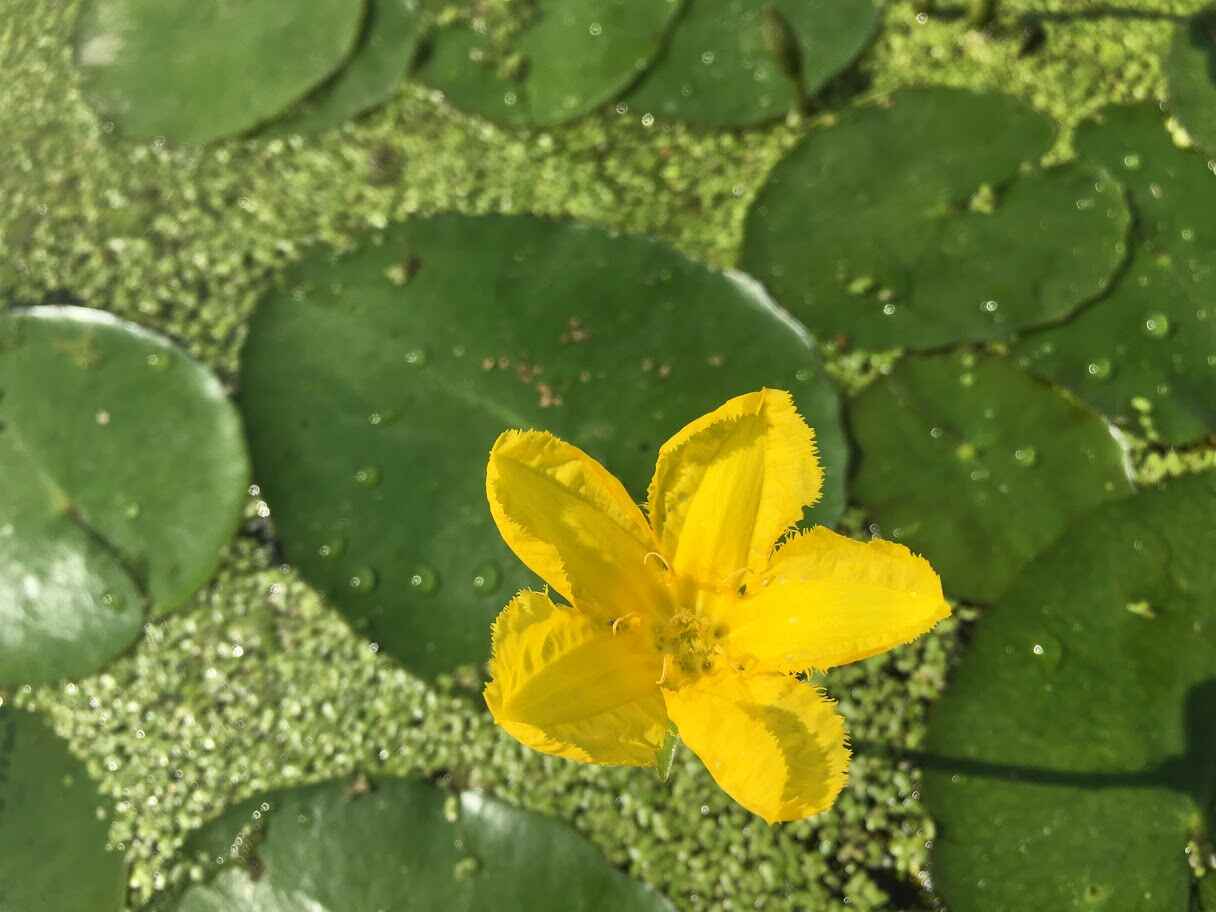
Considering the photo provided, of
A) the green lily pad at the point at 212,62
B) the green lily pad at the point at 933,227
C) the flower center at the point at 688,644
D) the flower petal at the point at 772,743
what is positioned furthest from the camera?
the green lily pad at the point at 212,62

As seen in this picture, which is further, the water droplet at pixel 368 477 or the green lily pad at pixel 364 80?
the green lily pad at pixel 364 80

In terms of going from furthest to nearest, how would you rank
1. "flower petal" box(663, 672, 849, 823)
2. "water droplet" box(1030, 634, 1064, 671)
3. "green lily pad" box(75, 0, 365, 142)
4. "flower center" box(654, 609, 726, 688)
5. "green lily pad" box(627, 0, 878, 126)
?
"green lily pad" box(75, 0, 365, 142)
"green lily pad" box(627, 0, 878, 126)
"water droplet" box(1030, 634, 1064, 671)
"flower center" box(654, 609, 726, 688)
"flower petal" box(663, 672, 849, 823)

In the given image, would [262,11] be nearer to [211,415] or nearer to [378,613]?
[211,415]

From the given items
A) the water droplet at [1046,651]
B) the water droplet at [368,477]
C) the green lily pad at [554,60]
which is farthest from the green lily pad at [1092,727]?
the green lily pad at [554,60]

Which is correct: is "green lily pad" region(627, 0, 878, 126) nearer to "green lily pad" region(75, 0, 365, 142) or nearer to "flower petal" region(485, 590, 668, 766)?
"green lily pad" region(75, 0, 365, 142)

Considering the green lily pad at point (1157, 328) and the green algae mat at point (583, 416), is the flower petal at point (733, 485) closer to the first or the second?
the green algae mat at point (583, 416)

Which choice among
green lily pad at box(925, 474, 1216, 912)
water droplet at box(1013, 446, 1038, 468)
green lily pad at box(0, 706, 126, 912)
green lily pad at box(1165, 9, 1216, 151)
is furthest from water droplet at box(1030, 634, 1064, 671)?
green lily pad at box(0, 706, 126, 912)

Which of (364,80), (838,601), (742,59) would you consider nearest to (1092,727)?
(838,601)

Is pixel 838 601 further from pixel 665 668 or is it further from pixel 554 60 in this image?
pixel 554 60
